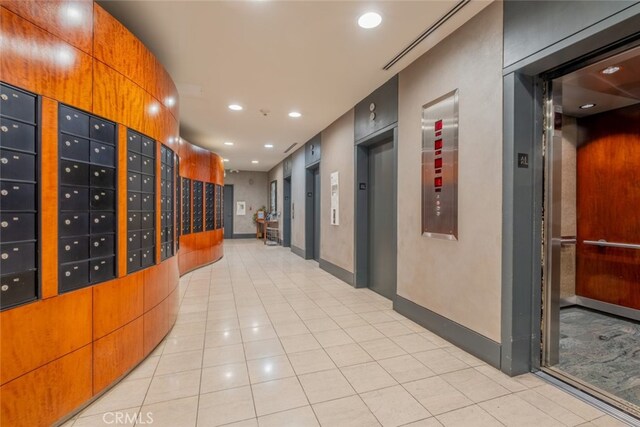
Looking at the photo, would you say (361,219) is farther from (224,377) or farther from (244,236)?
(244,236)

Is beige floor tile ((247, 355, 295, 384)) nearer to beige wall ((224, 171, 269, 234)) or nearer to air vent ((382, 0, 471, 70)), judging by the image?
air vent ((382, 0, 471, 70))

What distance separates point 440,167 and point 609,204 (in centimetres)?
256

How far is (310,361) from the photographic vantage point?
2598 mm

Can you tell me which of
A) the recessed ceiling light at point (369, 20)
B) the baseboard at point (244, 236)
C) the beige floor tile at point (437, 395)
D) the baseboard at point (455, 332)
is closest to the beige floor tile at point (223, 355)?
the beige floor tile at point (437, 395)

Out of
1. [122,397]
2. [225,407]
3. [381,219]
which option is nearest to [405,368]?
[225,407]

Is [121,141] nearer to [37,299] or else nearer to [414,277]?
[37,299]

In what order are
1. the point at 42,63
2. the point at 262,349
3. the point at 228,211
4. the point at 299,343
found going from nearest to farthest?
→ the point at 42,63 < the point at 262,349 < the point at 299,343 < the point at 228,211

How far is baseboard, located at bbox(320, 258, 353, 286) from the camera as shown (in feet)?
17.4

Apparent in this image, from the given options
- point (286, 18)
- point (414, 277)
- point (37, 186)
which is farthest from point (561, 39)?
point (37, 186)

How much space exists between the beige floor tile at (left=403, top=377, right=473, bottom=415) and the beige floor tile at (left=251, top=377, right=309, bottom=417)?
0.80m

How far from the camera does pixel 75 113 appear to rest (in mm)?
1908

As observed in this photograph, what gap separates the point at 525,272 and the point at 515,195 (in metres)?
0.62

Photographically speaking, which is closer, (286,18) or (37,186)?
(37,186)

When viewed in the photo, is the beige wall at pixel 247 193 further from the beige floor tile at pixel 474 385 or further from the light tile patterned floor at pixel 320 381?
the beige floor tile at pixel 474 385
